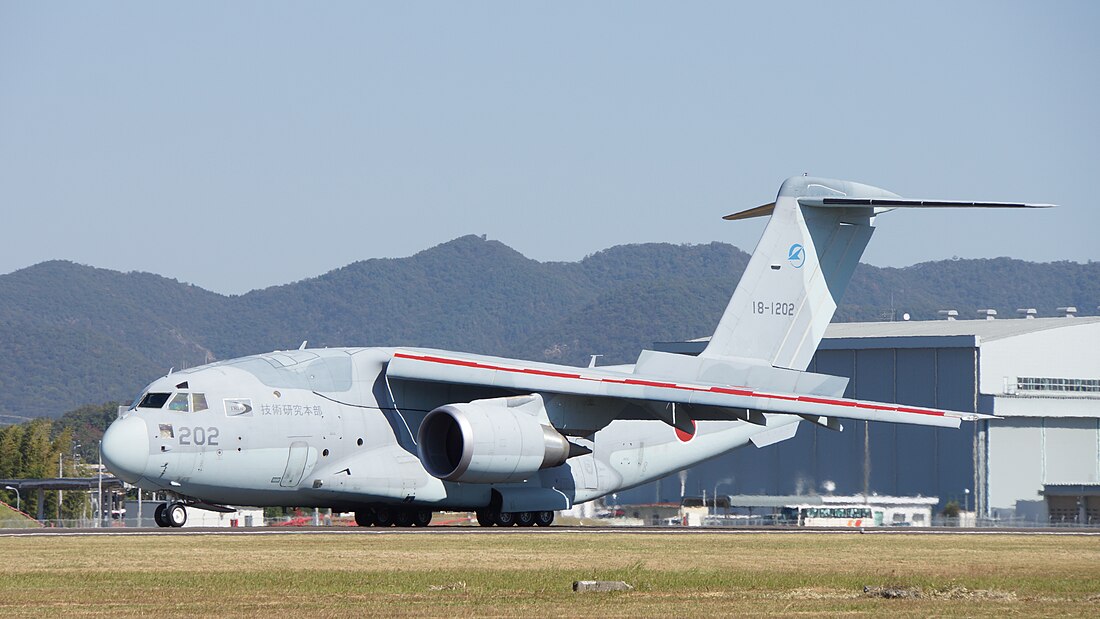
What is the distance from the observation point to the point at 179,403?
26.7 metres

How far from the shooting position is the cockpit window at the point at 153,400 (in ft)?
87.1

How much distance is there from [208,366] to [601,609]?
51.0 ft

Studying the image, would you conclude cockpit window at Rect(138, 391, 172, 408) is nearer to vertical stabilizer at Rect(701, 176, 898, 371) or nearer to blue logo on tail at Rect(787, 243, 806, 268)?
vertical stabilizer at Rect(701, 176, 898, 371)

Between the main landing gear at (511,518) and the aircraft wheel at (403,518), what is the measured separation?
1.25 metres

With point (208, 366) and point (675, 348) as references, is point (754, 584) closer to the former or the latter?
point (208, 366)

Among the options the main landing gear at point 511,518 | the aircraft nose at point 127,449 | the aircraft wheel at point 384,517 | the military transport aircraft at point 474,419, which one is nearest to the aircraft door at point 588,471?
the military transport aircraft at point 474,419

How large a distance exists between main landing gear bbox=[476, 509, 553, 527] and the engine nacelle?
1608 millimetres

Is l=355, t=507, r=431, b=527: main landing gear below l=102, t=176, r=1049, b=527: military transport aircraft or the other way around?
below

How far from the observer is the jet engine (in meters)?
27.1

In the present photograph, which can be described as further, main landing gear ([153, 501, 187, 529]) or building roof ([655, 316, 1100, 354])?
building roof ([655, 316, 1100, 354])

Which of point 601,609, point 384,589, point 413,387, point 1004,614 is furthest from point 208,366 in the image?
point 1004,614

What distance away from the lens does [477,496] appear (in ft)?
96.1

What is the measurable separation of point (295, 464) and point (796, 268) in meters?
11.2

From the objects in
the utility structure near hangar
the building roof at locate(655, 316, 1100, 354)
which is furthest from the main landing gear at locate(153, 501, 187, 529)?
the building roof at locate(655, 316, 1100, 354)
